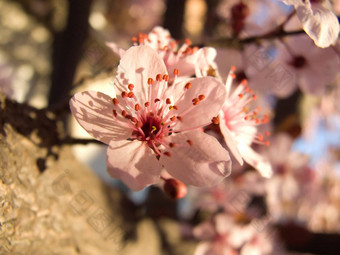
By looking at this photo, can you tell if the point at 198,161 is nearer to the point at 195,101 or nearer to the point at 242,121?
the point at 195,101

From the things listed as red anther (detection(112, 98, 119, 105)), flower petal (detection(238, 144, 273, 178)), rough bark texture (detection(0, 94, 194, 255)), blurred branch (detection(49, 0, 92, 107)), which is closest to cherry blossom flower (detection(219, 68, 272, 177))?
flower petal (detection(238, 144, 273, 178))

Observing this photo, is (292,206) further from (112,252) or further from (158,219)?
(112,252)

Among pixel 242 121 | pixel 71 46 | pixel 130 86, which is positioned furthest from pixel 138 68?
pixel 71 46

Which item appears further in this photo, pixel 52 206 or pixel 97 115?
pixel 52 206

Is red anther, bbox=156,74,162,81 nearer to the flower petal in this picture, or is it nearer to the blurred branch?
the flower petal

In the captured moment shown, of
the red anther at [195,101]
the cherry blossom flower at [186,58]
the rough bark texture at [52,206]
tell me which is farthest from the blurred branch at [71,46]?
the red anther at [195,101]

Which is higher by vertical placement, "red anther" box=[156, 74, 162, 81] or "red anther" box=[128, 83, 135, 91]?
"red anther" box=[156, 74, 162, 81]
